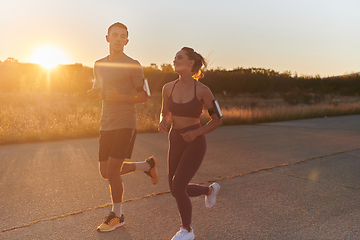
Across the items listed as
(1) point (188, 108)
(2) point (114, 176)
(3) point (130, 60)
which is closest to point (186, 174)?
(1) point (188, 108)

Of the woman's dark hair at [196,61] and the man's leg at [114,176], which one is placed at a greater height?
the woman's dark hair at [196,61]

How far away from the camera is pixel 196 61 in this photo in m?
3.11

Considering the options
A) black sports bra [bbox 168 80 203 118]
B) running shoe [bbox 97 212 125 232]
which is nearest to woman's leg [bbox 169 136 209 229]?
black sports bra [bbox 168 80 203 118]

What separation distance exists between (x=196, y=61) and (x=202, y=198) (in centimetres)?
212

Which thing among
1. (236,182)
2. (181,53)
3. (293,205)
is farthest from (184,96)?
(236,182)

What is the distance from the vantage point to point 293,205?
Answer: 411cm

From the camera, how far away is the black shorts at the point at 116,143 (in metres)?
3.28

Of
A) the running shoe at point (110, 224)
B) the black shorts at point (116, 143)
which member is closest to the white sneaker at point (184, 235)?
the running shoe at point (110, 224)

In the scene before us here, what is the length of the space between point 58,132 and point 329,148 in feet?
25.9

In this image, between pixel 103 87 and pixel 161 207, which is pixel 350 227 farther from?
pixel 103 87

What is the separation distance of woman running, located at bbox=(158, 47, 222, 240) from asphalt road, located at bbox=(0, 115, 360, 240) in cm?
49

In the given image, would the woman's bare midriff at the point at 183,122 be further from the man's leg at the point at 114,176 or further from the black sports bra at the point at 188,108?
the man's leg at the point at 114,176

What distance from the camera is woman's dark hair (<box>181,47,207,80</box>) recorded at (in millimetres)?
3032

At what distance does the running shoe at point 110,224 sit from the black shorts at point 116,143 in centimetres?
62
